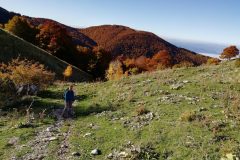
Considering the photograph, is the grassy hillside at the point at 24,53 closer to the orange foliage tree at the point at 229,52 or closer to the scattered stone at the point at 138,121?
the scattered stone at the point at 138,121

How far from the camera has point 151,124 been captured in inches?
1054

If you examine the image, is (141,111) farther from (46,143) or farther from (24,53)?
(24,53)

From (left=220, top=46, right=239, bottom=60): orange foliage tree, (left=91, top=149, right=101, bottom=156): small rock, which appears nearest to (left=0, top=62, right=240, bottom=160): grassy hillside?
(left=91, top=149, right=101, bottom=156): small rock

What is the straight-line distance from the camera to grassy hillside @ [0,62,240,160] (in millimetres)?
21906

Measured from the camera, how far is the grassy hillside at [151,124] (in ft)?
71.9

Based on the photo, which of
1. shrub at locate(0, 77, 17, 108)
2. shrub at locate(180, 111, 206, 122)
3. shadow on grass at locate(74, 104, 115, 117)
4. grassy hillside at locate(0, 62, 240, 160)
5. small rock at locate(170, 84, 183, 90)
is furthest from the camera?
shrub at locate(0, 77, 17, 108)

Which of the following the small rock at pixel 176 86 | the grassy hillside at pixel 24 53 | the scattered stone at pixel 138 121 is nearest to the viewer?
the scattered stone at pixel 138 121

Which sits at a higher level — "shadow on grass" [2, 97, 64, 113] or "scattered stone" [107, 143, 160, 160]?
"scattered stone" [107, 143, 160, 160]

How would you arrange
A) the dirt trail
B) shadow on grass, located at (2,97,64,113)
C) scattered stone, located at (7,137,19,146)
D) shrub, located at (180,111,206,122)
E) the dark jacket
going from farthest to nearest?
shadow on grass, located at (2,97,64,113), the dark jacket, shrub, located at (180,111,206,122), scattered stone, located at (7,137,19,146), the dirt trail

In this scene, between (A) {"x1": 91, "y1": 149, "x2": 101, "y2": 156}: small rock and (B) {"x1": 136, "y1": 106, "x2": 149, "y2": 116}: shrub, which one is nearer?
(A) {"x1": 91, "y1": 149, "x2": 101, "y2": 156}: small rock

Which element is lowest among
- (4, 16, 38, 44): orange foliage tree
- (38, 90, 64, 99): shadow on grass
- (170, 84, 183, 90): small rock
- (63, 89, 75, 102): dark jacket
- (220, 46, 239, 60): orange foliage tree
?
(38, 90, 64, 99): shadow on grass

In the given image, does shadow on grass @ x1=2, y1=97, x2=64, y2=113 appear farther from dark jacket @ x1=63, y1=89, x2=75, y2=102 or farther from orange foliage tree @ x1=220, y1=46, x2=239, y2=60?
orange foliage tree @ x1=220, y1=46, x2=239, y2=60

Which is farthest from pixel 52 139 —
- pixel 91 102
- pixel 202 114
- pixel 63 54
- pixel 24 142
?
pixel 63 54

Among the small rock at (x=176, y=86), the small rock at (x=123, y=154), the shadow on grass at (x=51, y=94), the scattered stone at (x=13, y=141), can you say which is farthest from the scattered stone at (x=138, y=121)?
the shadow on grass at (x=51, y=94)
